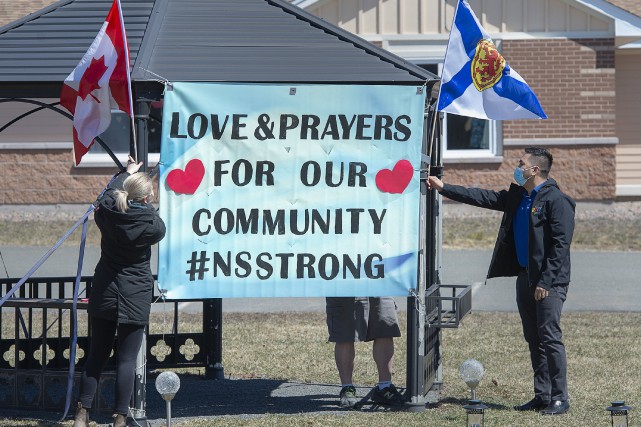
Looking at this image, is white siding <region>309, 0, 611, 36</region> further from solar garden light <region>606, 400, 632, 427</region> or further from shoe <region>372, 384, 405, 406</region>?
solar garden light <region>606, 400, 632, 427</region>

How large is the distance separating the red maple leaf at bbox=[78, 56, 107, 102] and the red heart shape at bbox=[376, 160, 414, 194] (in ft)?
6.47

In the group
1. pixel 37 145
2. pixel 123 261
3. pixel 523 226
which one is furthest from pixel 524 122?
pixel 123 261

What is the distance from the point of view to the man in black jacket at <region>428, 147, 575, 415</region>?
7.80 metres

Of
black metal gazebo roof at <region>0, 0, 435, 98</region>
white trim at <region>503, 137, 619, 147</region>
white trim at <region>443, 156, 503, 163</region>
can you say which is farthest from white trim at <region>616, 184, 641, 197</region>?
black metal gazebo roof at <region>0, 0, 435, 98</region>

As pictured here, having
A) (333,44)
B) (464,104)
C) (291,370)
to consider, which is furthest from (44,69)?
(291,370)

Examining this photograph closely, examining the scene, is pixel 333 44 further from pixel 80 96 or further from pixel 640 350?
pixel 640 350

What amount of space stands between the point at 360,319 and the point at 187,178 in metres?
1.67

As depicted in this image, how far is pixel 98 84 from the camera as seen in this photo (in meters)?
7.34

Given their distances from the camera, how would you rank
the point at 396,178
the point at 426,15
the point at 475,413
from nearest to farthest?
1. the point at 475,413
2. the point at 396,178
3. the point at 426,15

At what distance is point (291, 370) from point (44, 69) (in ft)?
11.8

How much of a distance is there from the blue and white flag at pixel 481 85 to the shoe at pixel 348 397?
2132 mm

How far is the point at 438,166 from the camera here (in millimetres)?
8742

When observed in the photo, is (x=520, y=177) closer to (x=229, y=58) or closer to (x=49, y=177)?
(x=229, y=58)

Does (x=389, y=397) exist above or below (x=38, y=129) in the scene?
below
